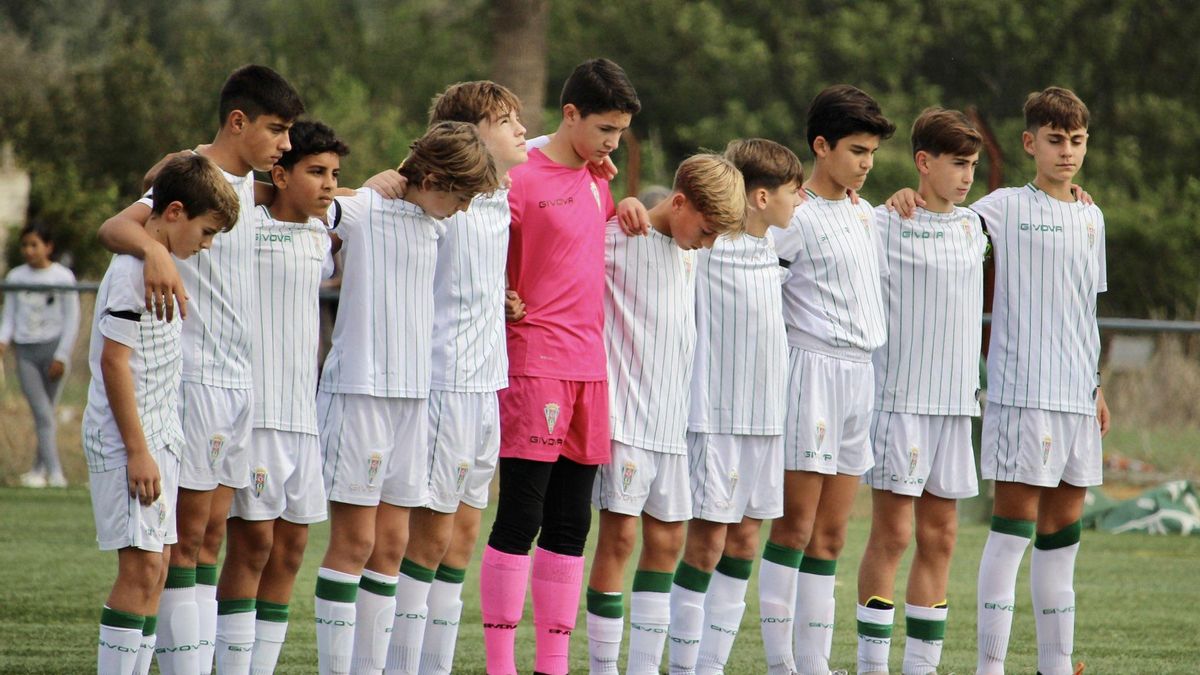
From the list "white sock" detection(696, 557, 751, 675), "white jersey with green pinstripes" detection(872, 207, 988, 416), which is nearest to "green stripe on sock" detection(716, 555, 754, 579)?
"white sock" detection(696, 557, 751, 675)

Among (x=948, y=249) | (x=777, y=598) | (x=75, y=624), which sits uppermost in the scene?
(x=948, y=249)

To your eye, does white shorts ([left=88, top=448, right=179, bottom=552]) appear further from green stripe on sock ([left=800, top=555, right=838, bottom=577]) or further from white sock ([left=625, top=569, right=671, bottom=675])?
green stripe on sock ([left=800, top=555, right=838, bottom=577])

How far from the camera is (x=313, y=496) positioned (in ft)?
15.5

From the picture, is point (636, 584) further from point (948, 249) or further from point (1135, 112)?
point (1135, 112)

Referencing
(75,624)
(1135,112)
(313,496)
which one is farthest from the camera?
(1135,112)

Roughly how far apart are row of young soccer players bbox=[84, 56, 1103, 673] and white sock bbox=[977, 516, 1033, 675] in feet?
0.71

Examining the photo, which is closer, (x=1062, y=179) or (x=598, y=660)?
(x=598, y=660)

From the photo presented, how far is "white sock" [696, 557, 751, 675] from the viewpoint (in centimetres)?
534

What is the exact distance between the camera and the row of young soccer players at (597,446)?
4.76m

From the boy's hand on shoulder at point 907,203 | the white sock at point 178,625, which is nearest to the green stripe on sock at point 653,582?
the white sock at point 178,625

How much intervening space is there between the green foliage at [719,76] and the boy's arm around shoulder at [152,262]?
2192 cm

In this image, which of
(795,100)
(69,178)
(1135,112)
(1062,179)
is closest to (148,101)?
(69,178)

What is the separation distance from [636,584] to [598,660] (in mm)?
268

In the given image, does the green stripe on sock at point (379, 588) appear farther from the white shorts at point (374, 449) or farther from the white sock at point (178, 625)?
the white sock at point (178, 625)
